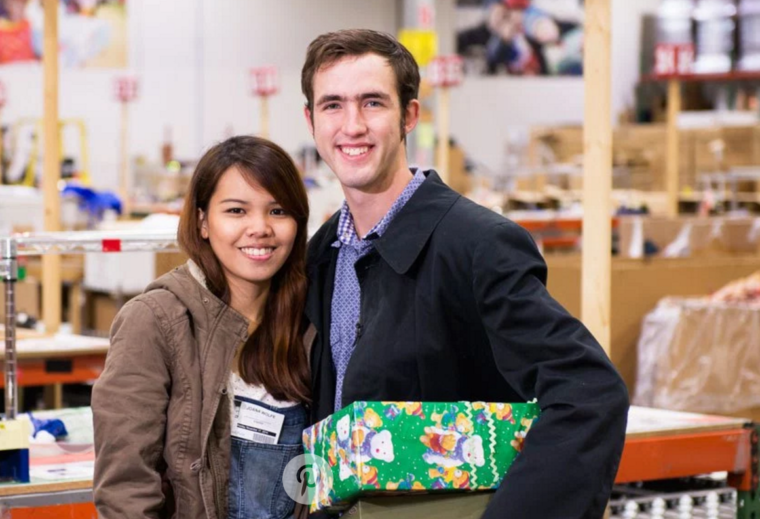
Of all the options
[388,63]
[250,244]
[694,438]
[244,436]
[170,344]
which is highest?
[388,63]

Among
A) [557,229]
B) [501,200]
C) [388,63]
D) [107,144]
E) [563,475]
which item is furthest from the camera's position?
[107,144]

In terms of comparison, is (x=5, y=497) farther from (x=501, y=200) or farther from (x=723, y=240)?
(x=501, y=200)

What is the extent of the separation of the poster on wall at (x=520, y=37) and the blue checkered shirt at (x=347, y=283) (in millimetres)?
17899

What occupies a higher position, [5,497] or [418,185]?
[418,185]

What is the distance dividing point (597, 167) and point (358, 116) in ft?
4.91

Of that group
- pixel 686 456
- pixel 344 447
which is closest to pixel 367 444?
pixel 344 447

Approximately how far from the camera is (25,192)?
878 cm

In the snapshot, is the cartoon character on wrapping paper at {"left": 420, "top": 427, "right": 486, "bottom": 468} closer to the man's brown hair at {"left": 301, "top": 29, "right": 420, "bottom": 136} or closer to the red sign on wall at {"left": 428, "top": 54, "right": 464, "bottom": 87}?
the man's brown hair at {"left": 301, "top": 29, "right": 420, "bottom": 136}

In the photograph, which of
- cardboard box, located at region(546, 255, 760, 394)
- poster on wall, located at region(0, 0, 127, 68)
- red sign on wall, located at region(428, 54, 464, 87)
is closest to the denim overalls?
cardboard box, located at region(546, 255, 760, 394)

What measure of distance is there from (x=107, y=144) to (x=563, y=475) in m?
15.7

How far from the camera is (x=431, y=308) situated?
196cm

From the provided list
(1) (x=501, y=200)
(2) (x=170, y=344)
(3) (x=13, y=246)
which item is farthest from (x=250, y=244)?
(1) (x=501, y=200)

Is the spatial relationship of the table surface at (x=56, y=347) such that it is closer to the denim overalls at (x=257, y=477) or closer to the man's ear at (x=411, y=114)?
the denim overalls at (x=257, y=477)

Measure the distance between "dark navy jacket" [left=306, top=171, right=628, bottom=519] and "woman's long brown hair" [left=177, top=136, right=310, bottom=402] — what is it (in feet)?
0.19
